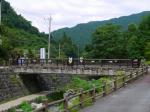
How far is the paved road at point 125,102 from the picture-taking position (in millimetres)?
21434

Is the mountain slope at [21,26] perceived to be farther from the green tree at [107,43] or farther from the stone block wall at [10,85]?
the stone block wall at [10,85]

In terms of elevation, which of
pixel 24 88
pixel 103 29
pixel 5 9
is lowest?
pixel 24 88

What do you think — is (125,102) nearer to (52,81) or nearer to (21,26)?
→ (52,81)

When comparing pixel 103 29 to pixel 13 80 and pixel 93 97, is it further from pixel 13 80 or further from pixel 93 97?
pixel 93 97

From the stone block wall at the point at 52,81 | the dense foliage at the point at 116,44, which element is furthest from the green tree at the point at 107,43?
the stone block wall at the point at 52,81

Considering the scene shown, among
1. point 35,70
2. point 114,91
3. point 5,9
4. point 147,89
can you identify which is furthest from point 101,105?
point 5,9

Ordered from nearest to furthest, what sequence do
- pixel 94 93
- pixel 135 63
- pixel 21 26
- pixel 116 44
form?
1. pixel 94 93
2. pixel 135 63
3. pixel 116 44
4. pixel 21 26

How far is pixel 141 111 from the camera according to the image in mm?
20656

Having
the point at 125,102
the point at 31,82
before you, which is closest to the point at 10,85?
the point at 31,82

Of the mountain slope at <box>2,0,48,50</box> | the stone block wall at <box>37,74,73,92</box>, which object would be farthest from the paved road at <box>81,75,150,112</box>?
the mountain slope at <box>2,0,48,50</box>

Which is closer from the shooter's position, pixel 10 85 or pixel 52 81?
pixel 10 85

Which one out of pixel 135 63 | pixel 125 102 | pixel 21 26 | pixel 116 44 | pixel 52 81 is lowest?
pixel 52 81

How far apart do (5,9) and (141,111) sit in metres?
136

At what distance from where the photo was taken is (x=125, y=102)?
24438 mm
